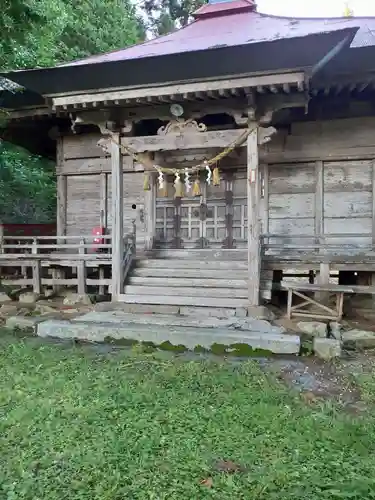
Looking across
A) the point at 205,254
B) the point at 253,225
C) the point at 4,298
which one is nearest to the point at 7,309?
the point at 4,298

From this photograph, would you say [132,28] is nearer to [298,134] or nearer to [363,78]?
[298,134]

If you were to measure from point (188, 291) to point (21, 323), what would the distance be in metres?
2.99

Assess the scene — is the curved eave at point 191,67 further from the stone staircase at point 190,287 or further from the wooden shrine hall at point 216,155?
the stone staircase at point 190,287

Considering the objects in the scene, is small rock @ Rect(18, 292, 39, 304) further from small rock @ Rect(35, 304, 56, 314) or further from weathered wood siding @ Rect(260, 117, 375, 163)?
weathered wood siding @ Rect(260, 117, 375, 163)

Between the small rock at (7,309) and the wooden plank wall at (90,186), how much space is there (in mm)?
3162

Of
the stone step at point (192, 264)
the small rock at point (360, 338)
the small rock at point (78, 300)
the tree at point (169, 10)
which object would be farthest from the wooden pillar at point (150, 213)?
the tree at point (169, 10)

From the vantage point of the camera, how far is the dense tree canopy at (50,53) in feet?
A: 46.3

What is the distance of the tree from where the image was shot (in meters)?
25.4

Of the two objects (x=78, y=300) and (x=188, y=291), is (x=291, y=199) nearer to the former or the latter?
(x=188, y=291)

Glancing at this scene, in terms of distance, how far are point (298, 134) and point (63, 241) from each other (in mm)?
6706

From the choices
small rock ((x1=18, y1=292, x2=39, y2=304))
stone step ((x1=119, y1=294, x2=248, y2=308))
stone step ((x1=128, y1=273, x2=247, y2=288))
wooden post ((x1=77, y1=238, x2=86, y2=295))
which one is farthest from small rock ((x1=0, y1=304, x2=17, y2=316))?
stone step ((x1=128, y1=273, x2=247, y2=288))

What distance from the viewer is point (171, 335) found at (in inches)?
247

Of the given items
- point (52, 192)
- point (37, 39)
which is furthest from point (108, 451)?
point (52, 192)

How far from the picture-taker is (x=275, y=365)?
211 inches
